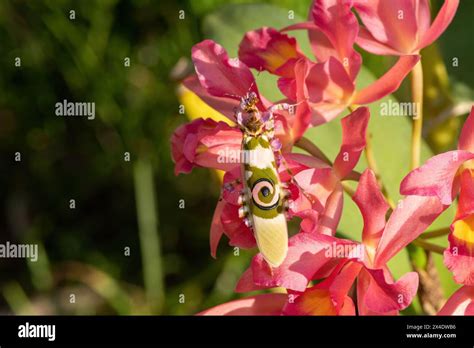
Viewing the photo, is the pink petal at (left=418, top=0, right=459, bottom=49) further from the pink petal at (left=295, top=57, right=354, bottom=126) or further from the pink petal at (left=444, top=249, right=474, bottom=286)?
the pink petal at (left=444, top=249, right=474, bottom=286)

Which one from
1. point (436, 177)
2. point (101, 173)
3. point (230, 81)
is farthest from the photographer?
point (101, 173)

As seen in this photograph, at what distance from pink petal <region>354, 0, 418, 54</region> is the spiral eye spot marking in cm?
19

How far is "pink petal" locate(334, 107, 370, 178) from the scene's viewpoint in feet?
1.83

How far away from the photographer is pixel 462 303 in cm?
56

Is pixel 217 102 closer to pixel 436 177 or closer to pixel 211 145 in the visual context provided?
pixel 211 145

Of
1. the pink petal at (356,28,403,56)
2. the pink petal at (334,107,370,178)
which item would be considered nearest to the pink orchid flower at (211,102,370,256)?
the pink petal at (334,107,370,178)

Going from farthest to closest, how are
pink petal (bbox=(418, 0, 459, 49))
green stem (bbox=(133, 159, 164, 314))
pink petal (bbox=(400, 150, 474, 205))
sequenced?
green stem (bbox=(133, 159, 164, 314)) → pink petal (bbox=(418, 0, 459, 49)) → pink petal (bbox=(400, 150, 474, 205))

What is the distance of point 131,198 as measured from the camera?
1591 millimetres

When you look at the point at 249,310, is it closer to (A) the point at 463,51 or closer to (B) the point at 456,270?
(B) the point at 456,270

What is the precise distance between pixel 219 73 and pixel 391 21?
6.2 inches

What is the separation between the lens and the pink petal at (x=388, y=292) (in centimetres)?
52

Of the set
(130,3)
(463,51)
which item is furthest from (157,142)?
(463,51)

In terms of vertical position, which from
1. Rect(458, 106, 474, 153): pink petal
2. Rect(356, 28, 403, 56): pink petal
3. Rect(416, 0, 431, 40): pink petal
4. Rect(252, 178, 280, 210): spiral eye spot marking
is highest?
Rect(416, 0, 431, 40): pink petal

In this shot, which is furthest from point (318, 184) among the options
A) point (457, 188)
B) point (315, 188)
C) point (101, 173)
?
point (101, 173)
